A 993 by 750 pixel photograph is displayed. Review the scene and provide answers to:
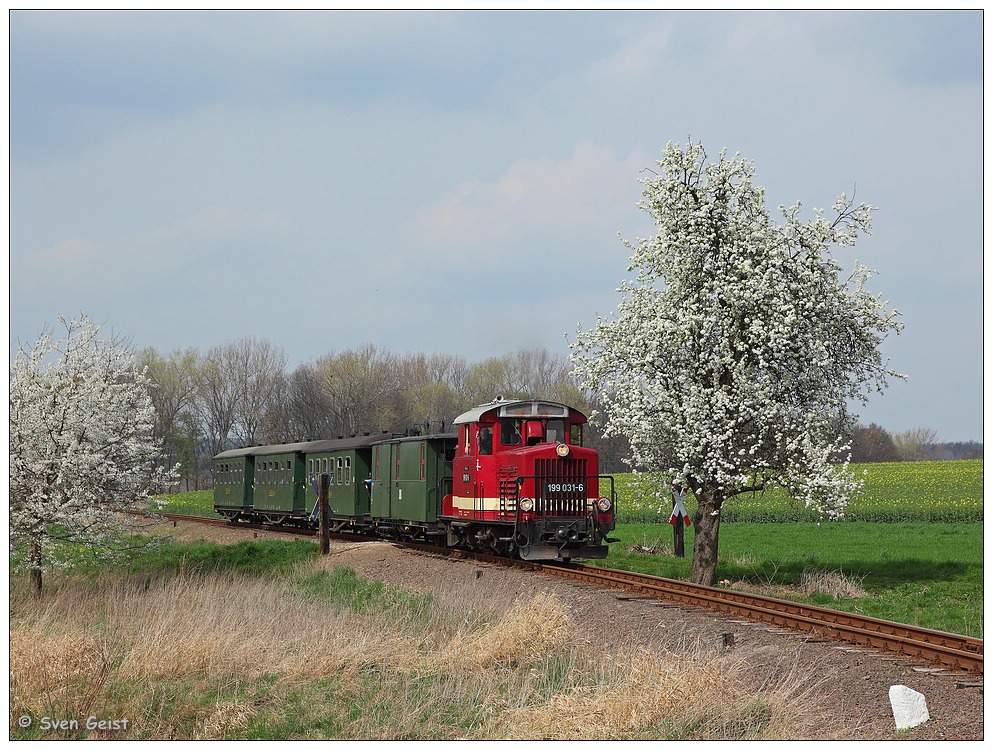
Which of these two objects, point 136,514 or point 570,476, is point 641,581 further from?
point 136,514

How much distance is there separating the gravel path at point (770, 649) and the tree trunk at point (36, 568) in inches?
301

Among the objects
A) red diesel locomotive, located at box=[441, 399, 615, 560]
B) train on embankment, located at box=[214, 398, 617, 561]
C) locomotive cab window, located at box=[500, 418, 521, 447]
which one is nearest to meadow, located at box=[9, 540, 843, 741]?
red diesel locomotive, located at box=[441, 399, 615, 560]

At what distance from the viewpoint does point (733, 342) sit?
2105 centimetres

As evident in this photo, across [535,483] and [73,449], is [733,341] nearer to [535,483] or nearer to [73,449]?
[535,483]

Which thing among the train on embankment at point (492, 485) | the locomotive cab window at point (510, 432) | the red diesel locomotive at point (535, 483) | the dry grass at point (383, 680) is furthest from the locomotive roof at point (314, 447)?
the dry grass at point (383, 680)

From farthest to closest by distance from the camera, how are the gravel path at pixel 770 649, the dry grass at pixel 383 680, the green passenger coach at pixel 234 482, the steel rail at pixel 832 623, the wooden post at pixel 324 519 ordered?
the green passenger coach at pixel 234 482, the wooden post at pixel 324 519, the steel rail at pixel 832 623, the dry grass at pixel 383 680, the gravel path at pixel 770 649

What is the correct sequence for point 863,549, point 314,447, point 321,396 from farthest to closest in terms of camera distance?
point 321,396, point 314,447, point 863,549

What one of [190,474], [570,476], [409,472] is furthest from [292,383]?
[570,476]

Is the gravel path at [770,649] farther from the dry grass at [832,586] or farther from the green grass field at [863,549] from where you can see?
the dry grass at [832,586]

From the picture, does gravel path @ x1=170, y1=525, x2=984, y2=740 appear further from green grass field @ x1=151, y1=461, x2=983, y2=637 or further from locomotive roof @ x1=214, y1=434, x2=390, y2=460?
locomotive roof @ x1=214, y1=434, x2=390, y2=460

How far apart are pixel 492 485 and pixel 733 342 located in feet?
20.6

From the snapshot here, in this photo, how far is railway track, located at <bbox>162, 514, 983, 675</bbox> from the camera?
42.0 feet

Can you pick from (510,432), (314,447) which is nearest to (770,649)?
(510,432)

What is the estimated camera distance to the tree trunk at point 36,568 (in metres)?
22.1
